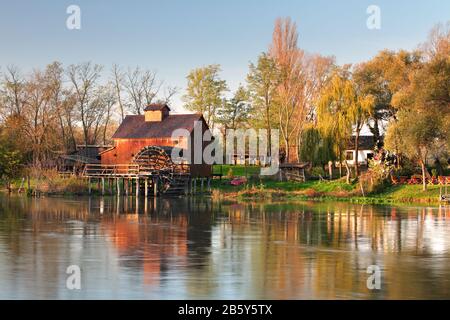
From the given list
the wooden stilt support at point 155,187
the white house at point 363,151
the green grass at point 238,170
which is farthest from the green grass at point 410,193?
the white house at point 363,151

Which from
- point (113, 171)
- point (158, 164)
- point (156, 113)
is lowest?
point (113, 171)

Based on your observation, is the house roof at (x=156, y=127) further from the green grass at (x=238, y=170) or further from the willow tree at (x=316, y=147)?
the willow tree at (x=316, y=147)

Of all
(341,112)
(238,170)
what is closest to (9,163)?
(238,170)

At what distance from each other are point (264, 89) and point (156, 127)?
43.6 ft

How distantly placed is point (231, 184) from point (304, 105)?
1861 cm

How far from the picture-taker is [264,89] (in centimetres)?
7975

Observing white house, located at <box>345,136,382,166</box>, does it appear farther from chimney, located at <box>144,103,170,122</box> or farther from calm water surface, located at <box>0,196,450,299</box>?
calm water surface, located at <box>0,196,450,299</box>

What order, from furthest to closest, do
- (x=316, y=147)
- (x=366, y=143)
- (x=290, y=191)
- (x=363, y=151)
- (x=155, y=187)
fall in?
(x=366, y=143) → (x=363, y=151) → (x=316, y=147) → (x=155, y=187) → (x=290, y=191)

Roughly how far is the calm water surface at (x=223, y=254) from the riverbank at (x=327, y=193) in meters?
12.9

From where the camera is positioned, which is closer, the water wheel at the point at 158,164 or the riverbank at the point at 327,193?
the riverbank at the point at 327,193

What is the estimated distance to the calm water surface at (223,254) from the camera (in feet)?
58.5

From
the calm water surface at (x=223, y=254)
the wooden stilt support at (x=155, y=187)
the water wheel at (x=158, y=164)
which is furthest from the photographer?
the water wheel at (x=158, y=164)

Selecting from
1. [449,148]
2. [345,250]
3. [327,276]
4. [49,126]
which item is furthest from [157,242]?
[49,126]

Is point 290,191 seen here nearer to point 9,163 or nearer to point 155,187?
point 155,187
